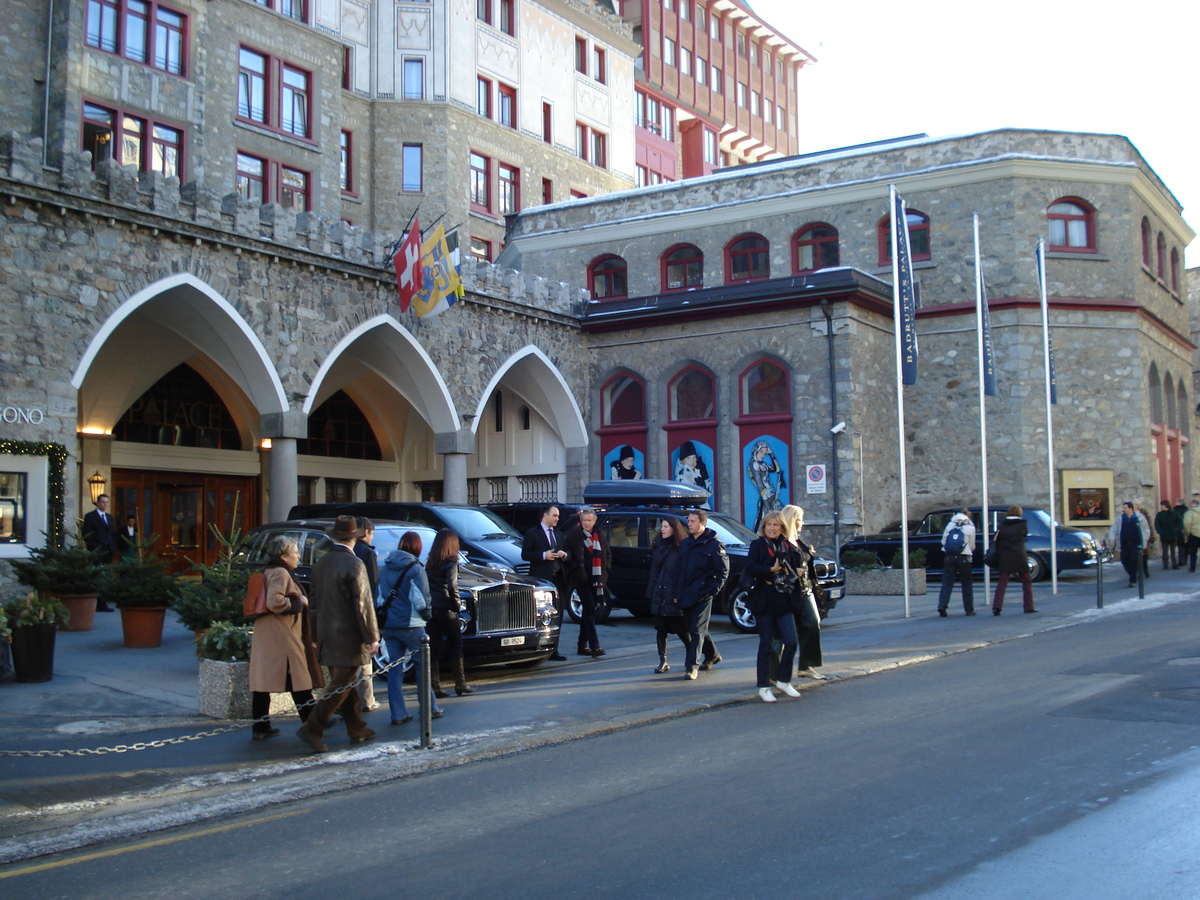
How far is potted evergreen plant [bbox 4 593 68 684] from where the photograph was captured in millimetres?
10977

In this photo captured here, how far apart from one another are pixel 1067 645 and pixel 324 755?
29.3 ft

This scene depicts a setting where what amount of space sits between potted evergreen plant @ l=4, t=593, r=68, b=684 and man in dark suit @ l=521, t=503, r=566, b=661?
5110 millimetres

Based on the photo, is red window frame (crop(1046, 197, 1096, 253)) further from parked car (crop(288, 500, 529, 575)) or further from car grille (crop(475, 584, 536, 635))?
car grille (crop(475, 584, 536, 635))

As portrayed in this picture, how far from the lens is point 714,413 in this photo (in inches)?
1105

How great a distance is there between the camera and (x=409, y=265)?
23.2 m

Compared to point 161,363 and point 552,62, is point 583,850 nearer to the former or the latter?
point 161,363

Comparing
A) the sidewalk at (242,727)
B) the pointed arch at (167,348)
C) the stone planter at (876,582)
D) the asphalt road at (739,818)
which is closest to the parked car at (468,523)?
the sidewalk at (242,727)

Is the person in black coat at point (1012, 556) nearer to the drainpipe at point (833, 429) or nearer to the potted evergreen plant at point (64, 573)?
the drainpipe at point (833, 429)

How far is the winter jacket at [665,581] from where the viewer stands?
445 inches

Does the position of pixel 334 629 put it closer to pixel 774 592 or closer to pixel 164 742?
pixel 164 742

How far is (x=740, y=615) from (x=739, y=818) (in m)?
10.1

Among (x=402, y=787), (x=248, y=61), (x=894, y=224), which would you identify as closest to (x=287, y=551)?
(x=402, y=787)

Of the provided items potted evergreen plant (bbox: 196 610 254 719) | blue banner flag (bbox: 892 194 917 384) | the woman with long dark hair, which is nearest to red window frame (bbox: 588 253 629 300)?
blue banner flag (bbox: 892 194 917 384)

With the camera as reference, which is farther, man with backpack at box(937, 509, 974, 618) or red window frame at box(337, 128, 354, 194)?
red window frame at box(337, 128, 354, 194)
